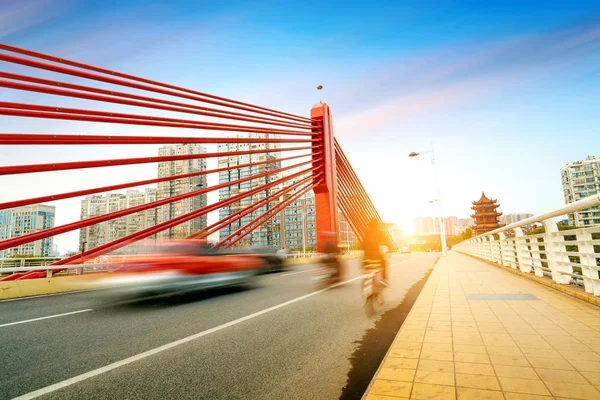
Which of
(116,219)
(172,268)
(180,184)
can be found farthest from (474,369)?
(116,219)

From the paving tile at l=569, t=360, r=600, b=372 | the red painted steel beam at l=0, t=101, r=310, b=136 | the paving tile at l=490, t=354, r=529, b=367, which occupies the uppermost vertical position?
the red painted steel beam at l=0, t=101, r=310, b=136

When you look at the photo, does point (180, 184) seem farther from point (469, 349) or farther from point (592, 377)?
point (592, 377)

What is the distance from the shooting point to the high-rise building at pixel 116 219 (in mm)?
89750

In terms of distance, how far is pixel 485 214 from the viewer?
78.9 m

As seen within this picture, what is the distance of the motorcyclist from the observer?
306 inches

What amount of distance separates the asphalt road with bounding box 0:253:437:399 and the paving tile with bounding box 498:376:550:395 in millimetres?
1083

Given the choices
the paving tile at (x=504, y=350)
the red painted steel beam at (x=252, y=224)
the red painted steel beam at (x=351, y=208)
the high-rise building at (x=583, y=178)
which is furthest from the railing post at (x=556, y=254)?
the high-rise building at (x=583, y=178)

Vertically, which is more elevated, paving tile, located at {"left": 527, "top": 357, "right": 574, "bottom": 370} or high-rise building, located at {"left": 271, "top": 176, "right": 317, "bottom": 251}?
high-rise building, located at {"left": 271, "top": 176, "right": 317, "bottom": 251}

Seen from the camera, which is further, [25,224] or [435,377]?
[25,224]

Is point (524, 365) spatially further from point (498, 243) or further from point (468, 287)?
point (498, 243)

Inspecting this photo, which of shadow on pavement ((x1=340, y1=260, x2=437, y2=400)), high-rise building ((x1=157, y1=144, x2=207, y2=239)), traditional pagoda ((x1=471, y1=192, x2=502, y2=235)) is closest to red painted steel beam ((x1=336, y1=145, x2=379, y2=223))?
shadow on pavement ((x1=340, y1=260, x2=437, y2=400))

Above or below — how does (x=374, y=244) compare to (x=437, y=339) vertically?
above

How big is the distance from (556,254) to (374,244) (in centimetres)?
370

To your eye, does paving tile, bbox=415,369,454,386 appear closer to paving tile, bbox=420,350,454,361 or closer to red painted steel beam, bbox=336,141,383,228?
paving tile, bbox=420,350,454,361
